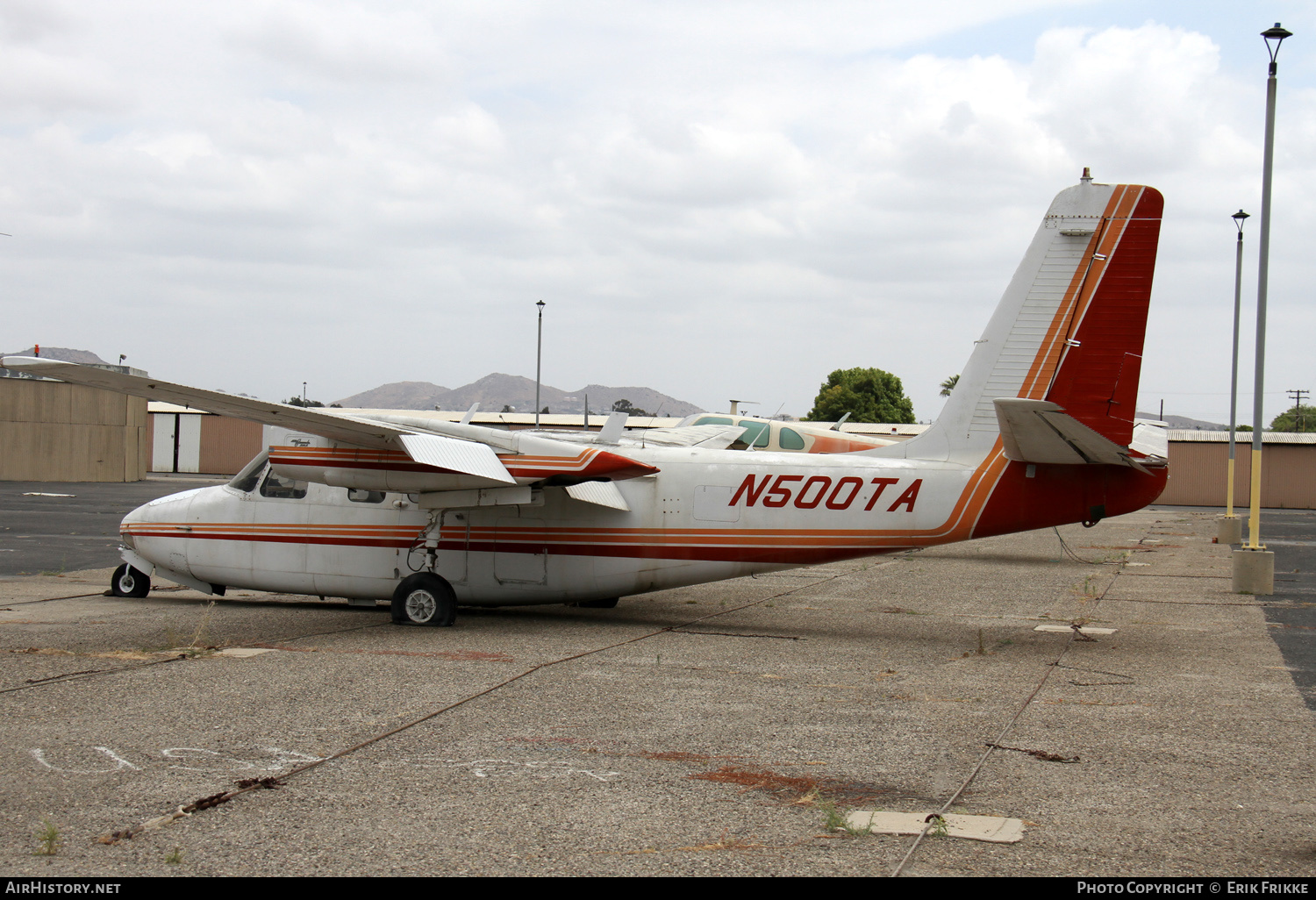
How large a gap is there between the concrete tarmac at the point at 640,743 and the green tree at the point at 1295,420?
5260 inches

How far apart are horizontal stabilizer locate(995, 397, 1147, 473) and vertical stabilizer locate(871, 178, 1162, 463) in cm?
37

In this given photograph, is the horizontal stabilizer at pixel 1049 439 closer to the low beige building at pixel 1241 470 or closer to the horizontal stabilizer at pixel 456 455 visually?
the horizontal stabilizer at pixel 456 455

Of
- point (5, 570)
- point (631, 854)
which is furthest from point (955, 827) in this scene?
point (5, 570)

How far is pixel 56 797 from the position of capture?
5.73 metres

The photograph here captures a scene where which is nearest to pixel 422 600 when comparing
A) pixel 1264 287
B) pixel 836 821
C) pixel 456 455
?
pixel 456 455

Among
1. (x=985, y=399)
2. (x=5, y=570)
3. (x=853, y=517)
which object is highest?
(x=985, y=399)

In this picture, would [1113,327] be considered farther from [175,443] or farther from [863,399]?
[863,399]

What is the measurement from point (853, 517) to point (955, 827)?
22.5 ft

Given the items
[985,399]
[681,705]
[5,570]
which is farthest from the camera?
[5,570]

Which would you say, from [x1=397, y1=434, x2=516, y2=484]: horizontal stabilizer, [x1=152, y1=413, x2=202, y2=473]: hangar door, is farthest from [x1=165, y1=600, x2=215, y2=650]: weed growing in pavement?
[x1=152, y1=413, x2=202, y2=473]: hangar door

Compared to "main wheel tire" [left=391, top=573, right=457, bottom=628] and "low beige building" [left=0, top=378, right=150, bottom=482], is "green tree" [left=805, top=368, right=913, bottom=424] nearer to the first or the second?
"low beige building" [left=0, top=378, right=150, bottom=482]

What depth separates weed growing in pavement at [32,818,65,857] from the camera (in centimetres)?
487

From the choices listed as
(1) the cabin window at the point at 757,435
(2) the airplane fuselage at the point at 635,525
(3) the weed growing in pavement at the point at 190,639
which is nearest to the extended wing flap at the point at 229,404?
(2) the airplane fuselage at the point at 635,525

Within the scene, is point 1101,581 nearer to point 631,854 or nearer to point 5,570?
point 631,854
